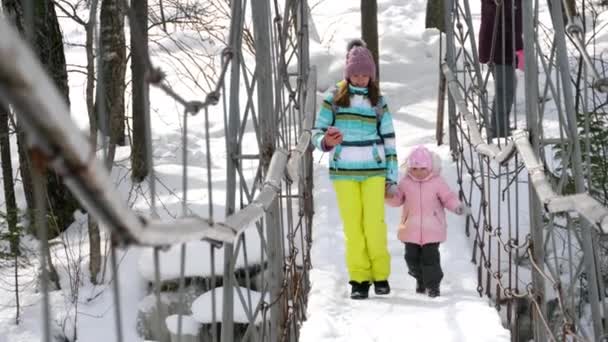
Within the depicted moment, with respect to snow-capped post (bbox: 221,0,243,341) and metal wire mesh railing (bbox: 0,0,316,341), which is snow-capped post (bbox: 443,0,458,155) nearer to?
metal wire mesh railing (bbox: 0,0,316,341)

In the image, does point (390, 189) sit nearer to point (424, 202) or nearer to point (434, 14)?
point (424, 202)

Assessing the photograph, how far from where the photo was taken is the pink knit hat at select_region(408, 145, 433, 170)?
14.4ft

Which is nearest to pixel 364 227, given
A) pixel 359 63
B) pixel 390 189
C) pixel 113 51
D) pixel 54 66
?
pixel 390 189

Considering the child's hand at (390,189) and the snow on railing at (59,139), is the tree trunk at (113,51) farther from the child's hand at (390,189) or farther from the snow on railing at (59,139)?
the snow on railing at (59,139)

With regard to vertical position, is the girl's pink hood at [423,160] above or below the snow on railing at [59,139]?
below

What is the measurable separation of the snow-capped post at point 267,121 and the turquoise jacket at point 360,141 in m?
0.70

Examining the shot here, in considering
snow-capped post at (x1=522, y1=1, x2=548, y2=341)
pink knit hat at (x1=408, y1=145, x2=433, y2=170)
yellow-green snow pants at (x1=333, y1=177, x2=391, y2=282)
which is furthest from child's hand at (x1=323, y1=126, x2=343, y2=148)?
snow-capped post at (x1=522, y1=1, x2=548, y2=341)

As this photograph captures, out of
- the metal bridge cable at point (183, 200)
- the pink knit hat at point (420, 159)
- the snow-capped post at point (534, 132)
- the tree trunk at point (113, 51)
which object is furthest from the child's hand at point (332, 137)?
the tree trunk at point (113, 51)

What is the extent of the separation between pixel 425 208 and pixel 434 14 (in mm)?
8600

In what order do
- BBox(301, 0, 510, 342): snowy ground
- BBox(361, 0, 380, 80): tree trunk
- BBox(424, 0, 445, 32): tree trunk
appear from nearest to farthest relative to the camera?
BBox(301, 0, 510, 342): snowy ground < BBox(361, 0, 380, 80): tree trunk < BBox(424, 0, 445, 32): tree trunk

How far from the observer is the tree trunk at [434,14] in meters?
12.4

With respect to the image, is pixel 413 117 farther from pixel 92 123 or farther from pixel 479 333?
pixel 479 333

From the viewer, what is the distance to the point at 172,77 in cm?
1228

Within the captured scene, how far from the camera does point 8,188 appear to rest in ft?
28.5
